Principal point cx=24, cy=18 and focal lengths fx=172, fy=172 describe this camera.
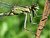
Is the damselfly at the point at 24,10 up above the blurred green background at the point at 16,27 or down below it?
above

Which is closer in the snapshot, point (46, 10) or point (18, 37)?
point (46, 10)

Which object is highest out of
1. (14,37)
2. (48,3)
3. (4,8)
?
(48,3)

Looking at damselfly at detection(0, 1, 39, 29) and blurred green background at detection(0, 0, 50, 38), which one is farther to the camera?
blurred green background at detection(0, 0, 50, 38)

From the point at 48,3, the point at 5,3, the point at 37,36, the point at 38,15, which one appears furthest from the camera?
the point at 38,15

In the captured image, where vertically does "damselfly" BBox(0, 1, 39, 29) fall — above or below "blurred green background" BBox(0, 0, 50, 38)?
above

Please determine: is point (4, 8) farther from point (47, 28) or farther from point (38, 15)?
point (47, 28)

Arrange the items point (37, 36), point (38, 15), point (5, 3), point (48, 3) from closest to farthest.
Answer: point (48, 3) → point (37, 36) → point (5, 3) → point (38, 15)

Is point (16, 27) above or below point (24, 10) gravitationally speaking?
below

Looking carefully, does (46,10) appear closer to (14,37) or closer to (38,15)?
(38,15)

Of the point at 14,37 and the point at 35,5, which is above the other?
the point at 35,5

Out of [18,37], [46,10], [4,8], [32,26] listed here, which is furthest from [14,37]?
[46,10]

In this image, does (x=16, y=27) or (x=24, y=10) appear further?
(x=16, y=27)
